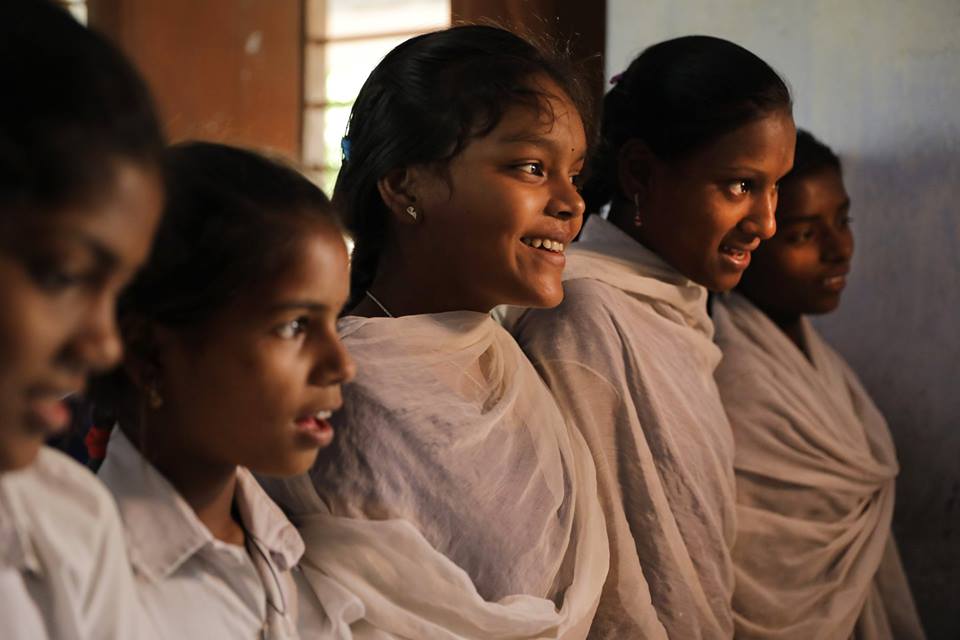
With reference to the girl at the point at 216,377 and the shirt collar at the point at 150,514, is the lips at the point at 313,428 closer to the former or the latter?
the girl at the point at 216,377

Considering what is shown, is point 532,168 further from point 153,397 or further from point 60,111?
point 60,111

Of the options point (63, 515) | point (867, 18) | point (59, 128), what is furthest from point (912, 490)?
point (59, 128)

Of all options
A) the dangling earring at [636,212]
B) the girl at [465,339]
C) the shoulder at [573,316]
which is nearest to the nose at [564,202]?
the girl at [465,339]

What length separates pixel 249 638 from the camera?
137 cm

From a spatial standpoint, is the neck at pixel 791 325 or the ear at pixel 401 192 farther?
the neck at pixel 791 325

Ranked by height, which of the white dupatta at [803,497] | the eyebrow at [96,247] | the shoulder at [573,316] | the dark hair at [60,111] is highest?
the dark hair at [60,111]

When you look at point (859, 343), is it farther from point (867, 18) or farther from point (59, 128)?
point (59, 128)

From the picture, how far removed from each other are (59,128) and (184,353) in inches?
18.1

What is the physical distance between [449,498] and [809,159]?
137 cm

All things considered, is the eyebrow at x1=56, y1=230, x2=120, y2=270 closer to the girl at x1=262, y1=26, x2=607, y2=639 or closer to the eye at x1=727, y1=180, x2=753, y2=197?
the girl at x1=262, y1=26, x2=607, y2=639

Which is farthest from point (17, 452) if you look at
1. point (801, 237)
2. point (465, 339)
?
point (801, 237)

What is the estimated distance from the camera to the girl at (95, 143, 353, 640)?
1305 millimetres

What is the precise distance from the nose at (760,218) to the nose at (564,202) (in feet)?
1.73

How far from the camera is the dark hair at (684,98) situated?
7.36 ft
